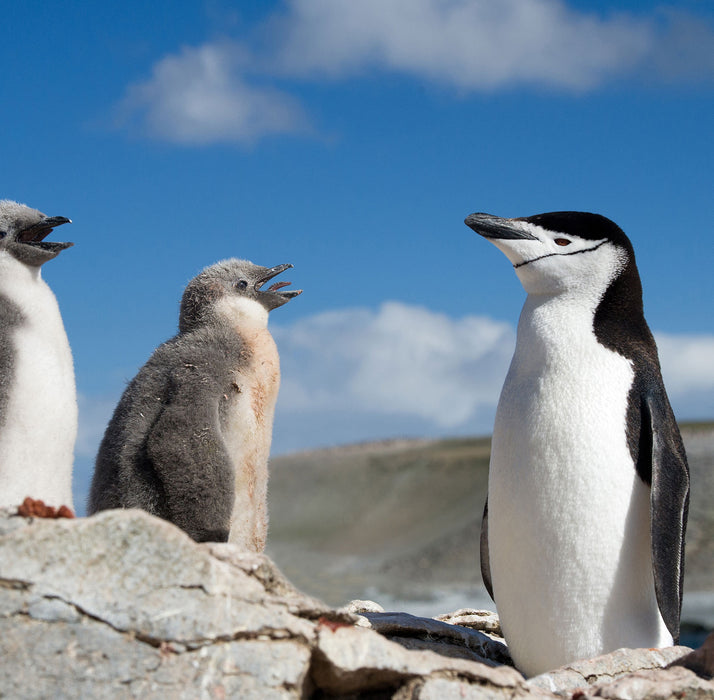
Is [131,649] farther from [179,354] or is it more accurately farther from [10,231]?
[10,231]

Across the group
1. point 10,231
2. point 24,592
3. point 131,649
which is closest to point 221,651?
point 131,649

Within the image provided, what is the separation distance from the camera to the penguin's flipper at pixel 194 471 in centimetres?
508

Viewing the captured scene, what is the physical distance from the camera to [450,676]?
3336 mm

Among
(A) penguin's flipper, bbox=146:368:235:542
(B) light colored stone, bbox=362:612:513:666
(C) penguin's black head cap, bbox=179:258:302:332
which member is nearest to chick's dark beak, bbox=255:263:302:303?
(C) penguin's black head cap, bbox=179:258:302:332

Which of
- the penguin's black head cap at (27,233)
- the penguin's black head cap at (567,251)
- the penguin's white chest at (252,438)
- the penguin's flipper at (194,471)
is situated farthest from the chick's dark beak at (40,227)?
the penguin's black head cap at (567,251)

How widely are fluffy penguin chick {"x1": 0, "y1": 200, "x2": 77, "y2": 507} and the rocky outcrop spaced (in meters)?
2.09

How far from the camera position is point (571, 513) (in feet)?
15.6

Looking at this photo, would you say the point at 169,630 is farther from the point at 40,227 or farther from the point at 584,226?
the point at 40,227

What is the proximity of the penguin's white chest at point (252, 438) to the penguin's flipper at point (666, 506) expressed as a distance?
2.26 metres

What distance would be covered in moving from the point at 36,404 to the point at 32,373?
19 centimetres

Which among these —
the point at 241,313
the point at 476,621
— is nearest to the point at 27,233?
the point at 241,313

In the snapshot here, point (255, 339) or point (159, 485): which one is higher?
point (255, 339)

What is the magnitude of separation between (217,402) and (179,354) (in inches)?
16.5

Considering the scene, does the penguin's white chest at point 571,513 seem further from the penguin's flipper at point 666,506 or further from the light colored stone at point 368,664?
the light colored stone at point 368,664
